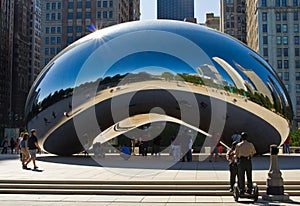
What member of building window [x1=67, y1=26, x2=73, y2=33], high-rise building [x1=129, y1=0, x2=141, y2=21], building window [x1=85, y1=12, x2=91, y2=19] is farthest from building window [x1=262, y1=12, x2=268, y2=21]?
building window [x1=67, y1=26, x2=73, y2=33]

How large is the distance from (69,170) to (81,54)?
15.9 ft

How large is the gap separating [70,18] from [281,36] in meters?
43.1

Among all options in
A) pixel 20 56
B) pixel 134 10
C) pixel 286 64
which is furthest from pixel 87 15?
pixel 286 64

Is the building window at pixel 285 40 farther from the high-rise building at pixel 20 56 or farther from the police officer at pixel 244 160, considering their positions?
the police officer at pixel 244 160

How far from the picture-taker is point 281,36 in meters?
81.7

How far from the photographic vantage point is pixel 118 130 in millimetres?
21750

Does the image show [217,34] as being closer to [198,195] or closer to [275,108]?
[275,108]

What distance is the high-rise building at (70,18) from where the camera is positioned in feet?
286

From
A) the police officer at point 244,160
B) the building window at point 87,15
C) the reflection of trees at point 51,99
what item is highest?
the building window at point 87,15

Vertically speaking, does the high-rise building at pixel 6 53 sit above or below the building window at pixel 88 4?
below

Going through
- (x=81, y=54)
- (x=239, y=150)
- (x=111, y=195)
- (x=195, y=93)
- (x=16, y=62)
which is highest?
(x=16, y=62)

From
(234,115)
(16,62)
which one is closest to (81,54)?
(234,115)

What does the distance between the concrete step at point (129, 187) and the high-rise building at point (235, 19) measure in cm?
10291

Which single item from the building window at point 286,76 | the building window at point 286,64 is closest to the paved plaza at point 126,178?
the building window at point 286,76
